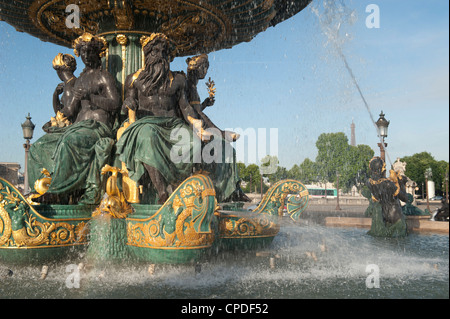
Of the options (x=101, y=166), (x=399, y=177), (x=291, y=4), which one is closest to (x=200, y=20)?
(x=291, y=4)

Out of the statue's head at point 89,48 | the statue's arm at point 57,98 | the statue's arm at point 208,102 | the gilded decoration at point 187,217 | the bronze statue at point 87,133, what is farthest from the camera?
the statue's arm at point 208,102

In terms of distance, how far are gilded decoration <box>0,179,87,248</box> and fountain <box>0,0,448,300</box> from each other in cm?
1

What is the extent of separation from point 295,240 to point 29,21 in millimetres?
5764

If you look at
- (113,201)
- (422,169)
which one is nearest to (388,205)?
(113,201)

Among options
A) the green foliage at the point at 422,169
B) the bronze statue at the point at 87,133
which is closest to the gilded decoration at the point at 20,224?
the bronze statue at the point at 87,133

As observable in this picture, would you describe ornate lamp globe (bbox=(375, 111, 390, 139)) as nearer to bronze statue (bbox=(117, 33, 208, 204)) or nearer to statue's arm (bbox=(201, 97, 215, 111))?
statue's arm (bbox=(201, 97, 215, 111))

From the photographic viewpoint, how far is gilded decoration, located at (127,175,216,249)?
4492mm

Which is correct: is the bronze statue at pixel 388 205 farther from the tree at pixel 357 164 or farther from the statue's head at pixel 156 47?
the tree at pixel 357 164

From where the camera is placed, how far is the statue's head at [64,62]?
6449 millimetres

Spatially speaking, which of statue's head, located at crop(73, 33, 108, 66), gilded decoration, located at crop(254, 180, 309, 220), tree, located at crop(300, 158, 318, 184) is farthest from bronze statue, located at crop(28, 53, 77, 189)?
tree, located at crop(300, 158, 318, 184)

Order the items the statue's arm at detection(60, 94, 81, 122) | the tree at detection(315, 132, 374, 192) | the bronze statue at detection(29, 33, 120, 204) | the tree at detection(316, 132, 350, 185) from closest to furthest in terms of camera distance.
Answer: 1. the bronze statue at detection(29, 33, 120, 204)
2. the statue's arm at detection(60, 94, 81, 122)
3. the tree at detection(316, 132, 350, 185)
4. the tree at detection(315, 132, 374, 192)

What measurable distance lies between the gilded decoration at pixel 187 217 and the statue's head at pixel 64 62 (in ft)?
10.4

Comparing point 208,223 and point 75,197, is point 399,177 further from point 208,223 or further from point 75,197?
point 75,197

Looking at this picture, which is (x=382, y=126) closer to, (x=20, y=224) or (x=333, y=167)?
(x=20, y=224)
